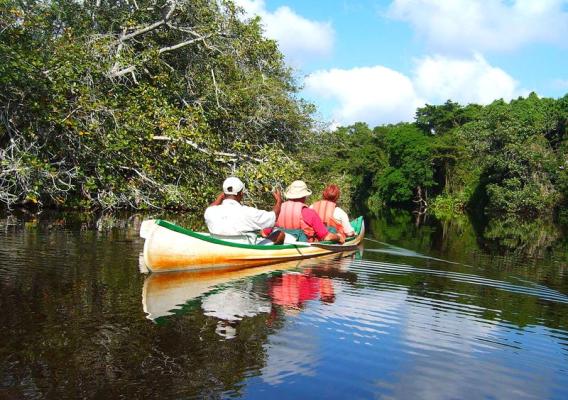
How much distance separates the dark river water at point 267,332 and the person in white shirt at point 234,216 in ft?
2.51

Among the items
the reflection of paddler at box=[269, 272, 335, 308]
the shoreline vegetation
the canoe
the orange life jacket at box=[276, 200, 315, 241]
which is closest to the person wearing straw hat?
the orange life jacket at box=[276, 200, 315, 241]

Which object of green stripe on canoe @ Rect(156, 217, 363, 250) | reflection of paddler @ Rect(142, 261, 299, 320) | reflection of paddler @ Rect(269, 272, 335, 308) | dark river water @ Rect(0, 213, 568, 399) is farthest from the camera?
green stripe on canoe @ Rect(156, 217, 363, 250)

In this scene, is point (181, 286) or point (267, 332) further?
point (181, 286)

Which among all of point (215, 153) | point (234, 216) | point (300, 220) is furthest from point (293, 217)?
point (215, 153)

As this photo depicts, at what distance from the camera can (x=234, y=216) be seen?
8438mm

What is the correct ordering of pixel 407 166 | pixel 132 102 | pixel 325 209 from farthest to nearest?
pixel 407 166 < pixel 132 102 < pixel 325 209

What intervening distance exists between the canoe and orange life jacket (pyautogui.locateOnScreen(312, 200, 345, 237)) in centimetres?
207

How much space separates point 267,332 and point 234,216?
12.2 feet

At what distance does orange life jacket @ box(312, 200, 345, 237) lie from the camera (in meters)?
11.3

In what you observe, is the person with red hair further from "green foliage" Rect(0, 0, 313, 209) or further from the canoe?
"green foliage" Rect(0, 0, 313, 209)

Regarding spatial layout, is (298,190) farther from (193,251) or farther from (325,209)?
(193,251)

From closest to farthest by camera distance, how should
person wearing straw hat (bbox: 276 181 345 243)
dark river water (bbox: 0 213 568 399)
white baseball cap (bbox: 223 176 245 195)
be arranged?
dark river water (bbox: 0 213 568 399) < white baseball cap (bbox: 223 176 245 195) < person wearing straw hat (bbox: 276 181 345 243)

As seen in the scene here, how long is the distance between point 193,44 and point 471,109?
5225 centimetres

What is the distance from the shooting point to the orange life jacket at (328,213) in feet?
37.2
